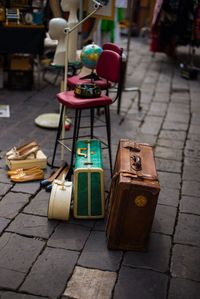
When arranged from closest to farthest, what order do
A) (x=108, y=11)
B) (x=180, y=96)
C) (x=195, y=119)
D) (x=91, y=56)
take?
(x=91, y=56) < (x=108, y=11) < (x=195, y=119) < (x=180, y=96)

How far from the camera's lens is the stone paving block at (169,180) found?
3.75m

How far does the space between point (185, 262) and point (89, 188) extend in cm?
81

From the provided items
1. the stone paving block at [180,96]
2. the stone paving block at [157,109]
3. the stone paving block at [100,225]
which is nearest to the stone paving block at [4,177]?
the stone paving block at [100,225]

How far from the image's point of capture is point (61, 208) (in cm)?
304

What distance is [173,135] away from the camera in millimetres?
4855

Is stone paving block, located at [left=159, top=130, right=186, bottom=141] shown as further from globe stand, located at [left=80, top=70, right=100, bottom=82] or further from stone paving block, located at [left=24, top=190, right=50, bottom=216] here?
stone paving block, located at [left=24, top=190, right=50, bottom=216]

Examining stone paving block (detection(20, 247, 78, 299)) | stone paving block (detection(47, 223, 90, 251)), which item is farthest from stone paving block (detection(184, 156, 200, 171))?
stone paving block (detection(20, 247, 78, 299))

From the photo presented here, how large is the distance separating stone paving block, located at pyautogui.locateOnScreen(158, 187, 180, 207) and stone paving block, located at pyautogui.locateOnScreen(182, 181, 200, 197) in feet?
0.26

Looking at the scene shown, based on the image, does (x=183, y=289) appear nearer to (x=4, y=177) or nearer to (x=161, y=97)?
(x=4, y=177)

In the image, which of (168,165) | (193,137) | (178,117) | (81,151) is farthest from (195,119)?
(81,151)

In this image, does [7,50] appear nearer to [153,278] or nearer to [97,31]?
[97,31]

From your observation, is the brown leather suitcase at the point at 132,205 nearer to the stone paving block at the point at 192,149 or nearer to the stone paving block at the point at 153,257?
the stone paving block at the point at 153,257

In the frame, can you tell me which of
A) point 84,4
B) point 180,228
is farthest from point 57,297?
point 84,4

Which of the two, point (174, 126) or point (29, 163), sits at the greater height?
point (29, 163)
